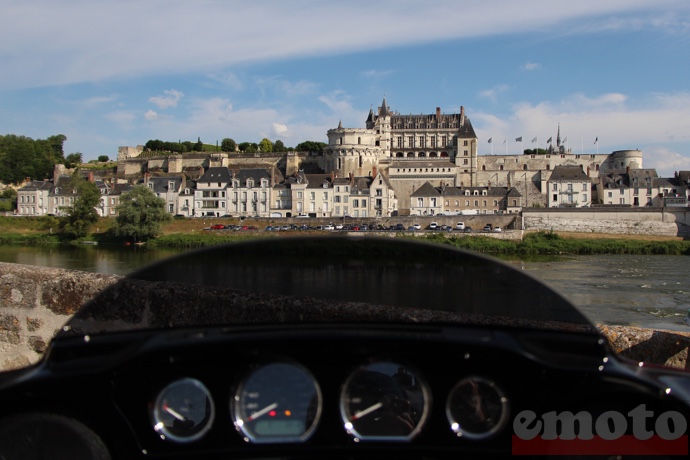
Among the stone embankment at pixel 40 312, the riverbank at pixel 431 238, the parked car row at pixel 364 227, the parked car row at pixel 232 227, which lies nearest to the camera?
the stone embankment at pixel 40 312

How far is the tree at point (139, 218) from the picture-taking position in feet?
169

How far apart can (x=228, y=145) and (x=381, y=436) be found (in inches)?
4390

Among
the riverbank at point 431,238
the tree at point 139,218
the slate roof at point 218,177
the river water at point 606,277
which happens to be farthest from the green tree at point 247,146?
the river water at point 606,277

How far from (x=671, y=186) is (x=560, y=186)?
40.8 ft

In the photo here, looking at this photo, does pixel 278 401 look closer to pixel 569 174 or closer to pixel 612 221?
pixel 612 221

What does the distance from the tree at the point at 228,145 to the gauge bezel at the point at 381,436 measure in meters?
110

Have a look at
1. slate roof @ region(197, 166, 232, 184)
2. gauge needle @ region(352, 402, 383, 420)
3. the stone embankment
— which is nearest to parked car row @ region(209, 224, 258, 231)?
slate roof @ region(197, 166, 232, 184)

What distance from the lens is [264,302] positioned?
286 centimetres

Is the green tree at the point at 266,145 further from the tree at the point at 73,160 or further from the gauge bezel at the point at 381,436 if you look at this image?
the gauge bezel at the point at 381,436

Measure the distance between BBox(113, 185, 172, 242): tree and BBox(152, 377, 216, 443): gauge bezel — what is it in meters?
52.1

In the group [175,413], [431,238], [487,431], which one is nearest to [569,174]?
[431,238]

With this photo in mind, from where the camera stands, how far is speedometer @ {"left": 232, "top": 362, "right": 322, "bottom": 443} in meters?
1.58

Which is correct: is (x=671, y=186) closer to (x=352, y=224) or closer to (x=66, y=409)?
(x=352, y=224)

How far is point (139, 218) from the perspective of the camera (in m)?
51.2
